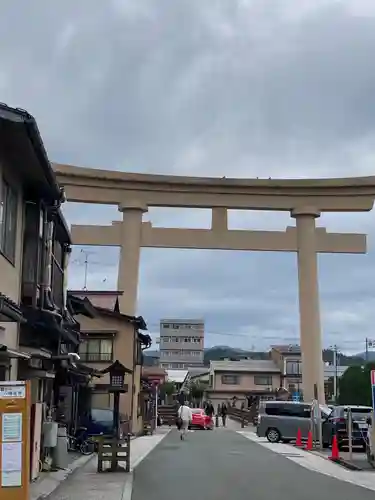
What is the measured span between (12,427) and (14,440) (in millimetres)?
179

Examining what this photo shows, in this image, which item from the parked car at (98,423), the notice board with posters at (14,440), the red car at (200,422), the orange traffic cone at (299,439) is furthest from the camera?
the red car at (200,422)

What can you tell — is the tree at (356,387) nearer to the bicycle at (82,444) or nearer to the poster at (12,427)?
the bicycle at (82,444)

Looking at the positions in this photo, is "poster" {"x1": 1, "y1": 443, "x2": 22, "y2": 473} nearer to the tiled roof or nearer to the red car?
the red car

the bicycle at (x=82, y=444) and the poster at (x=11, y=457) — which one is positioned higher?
the poster at (x=11, y=457)

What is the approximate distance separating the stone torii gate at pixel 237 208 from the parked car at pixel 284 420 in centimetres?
219

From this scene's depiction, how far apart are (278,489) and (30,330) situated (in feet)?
20.6

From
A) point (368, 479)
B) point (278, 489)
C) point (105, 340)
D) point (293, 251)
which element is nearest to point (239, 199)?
point (293, 251)

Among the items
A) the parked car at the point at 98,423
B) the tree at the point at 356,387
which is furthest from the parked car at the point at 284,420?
the tree at the point at 356,387

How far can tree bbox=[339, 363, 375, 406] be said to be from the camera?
155ft

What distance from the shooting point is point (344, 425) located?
93.7 ft

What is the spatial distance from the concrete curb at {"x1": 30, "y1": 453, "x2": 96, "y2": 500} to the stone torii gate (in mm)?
16649

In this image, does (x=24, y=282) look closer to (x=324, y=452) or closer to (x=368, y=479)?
(x=368, y=479)

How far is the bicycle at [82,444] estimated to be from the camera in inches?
958

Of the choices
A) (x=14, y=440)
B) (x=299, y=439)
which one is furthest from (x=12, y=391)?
(x=299, y=439)
